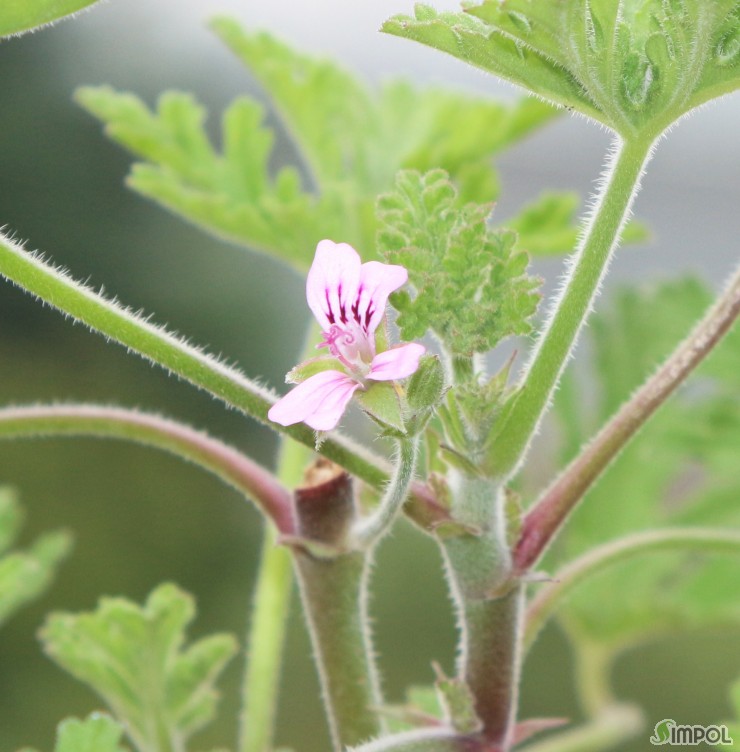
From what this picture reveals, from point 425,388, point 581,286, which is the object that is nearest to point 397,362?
point 425,388

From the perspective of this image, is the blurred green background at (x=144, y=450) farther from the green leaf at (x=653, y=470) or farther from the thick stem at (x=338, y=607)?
the thick stem at (x=338, y=607)

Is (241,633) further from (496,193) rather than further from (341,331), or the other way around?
(341,331)

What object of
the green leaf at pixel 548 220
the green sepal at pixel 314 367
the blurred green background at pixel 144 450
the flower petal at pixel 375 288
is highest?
the blurred green background at pixel 144 450

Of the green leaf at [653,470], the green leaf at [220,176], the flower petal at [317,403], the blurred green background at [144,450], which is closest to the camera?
the flower petal at [317,403]

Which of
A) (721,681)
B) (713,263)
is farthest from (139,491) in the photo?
(713,263)

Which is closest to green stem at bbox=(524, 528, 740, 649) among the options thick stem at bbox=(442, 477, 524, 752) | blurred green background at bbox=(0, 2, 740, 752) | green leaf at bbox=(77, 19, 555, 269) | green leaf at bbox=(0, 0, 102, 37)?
thick stem at bbox=(442, 477, 524, 752)

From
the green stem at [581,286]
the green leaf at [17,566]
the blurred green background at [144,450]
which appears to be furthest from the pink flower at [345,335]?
the blurred green background at [144,450]
